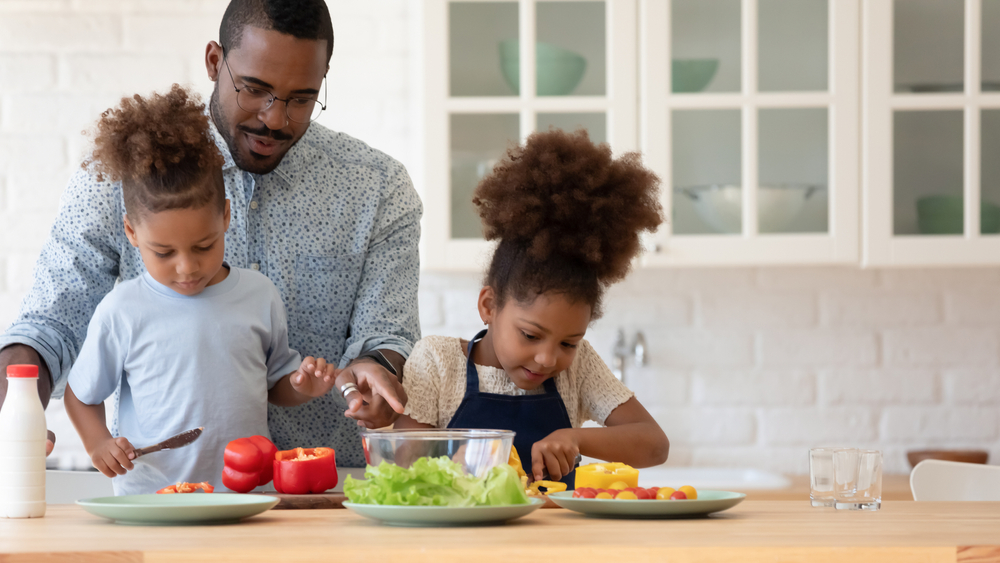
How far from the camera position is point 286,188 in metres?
1.79

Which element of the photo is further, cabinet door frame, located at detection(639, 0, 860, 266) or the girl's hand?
cabinet door frame, located at detection(639, 0, 860, 266)

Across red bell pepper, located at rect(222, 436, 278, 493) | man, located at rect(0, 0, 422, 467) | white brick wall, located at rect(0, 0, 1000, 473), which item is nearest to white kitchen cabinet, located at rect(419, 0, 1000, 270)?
white brick wall, located at rect(0, 0, 1000, 473)

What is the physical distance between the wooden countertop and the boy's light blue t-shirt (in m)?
0.51

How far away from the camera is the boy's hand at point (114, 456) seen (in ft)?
4.45

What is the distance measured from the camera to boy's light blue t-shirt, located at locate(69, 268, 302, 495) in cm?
→ 156

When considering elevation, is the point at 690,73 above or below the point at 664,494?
above

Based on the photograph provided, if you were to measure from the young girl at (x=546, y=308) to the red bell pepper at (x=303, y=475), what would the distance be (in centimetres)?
30

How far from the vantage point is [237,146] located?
1684mm

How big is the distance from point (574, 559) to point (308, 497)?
20.0 inches

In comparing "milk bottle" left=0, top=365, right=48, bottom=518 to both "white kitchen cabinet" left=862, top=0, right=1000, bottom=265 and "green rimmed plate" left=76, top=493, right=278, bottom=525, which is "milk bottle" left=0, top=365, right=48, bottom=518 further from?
"white kitchen cabinet" left=862, top=0, right=1000, bottom=265

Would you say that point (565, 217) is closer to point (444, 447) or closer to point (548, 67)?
point (444, 447)

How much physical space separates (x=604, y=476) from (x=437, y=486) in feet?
0.94

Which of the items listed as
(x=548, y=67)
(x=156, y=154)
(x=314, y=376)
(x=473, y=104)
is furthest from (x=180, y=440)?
(x=548, y=67)

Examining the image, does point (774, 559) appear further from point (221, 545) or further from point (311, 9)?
point (311, 9)
